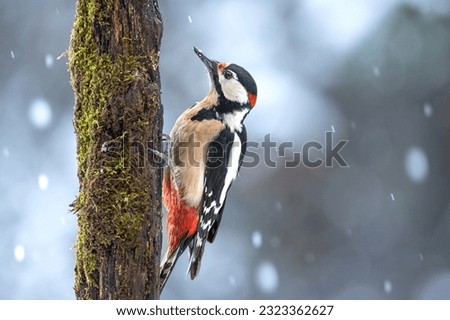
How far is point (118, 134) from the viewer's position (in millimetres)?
2473

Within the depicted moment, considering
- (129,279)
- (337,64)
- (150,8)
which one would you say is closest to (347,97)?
(337,64)

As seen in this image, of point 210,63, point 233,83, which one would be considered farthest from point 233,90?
point 210,63

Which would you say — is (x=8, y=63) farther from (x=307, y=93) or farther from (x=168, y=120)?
(x=307, y=93)

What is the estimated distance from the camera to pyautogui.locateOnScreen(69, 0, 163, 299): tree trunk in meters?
2.43

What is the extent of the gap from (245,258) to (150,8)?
2.11 meters

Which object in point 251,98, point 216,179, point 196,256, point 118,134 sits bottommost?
point 196,256

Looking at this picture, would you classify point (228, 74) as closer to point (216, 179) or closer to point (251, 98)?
point (251, 98)

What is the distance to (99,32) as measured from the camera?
248cm

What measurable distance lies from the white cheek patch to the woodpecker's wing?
0.51 ft

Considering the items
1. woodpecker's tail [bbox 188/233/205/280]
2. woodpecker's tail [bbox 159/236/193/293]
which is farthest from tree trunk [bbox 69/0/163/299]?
woodpecker's tail [bbox 188/233/205/280]

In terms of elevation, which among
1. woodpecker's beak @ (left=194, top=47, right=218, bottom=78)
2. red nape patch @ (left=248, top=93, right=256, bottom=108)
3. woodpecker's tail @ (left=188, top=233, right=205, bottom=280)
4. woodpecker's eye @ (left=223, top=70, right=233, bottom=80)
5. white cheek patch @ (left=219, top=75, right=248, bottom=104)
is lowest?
woodpecker's tail @ (left=188, top=233, right=205, bottom=280)

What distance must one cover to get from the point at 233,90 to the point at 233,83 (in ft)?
0.11

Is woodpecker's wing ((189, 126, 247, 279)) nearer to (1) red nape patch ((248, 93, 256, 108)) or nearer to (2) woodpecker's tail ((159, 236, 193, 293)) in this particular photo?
(2) woodpecker's tail ((159, 236, 193, 293))

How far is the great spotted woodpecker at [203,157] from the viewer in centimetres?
324
